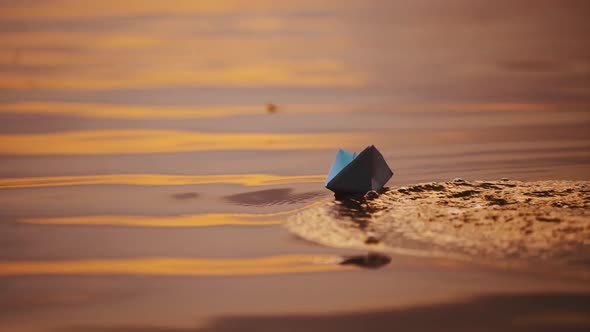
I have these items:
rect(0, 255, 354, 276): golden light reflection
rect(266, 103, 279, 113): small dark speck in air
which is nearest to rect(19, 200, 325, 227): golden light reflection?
rect(0, 255, 354, 276): golden light reflection

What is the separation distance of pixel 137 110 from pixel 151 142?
1137mm

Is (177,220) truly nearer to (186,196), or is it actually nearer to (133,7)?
(186,196)

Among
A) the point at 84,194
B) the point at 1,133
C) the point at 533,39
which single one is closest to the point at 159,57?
the point at 1,133

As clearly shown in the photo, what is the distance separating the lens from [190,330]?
2729 millimetres

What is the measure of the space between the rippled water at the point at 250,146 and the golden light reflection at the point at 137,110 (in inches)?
1.3

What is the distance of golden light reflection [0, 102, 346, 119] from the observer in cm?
639

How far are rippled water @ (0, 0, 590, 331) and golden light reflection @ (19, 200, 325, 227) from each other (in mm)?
13

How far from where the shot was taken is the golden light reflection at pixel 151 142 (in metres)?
5.33

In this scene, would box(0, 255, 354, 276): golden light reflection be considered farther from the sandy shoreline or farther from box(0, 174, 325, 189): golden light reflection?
box(0, 174, 325, 189): golden light reflection

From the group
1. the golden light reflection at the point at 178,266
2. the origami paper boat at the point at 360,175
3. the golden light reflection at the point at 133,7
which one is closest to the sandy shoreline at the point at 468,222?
the origami paper boat at the point at 360,175

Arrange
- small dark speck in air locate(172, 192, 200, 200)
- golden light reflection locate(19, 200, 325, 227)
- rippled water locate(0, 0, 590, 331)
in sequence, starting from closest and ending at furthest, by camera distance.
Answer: rippled water locate(0, 0, 590, 331) < golden light reflection locate(19, 200, 325, 227) < small dark speck in air locate(172, 192, 200, 200)

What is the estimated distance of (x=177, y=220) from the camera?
152 inches

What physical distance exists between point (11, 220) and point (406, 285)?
1.83 m

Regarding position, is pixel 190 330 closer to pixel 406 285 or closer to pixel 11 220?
pixel 406 285
